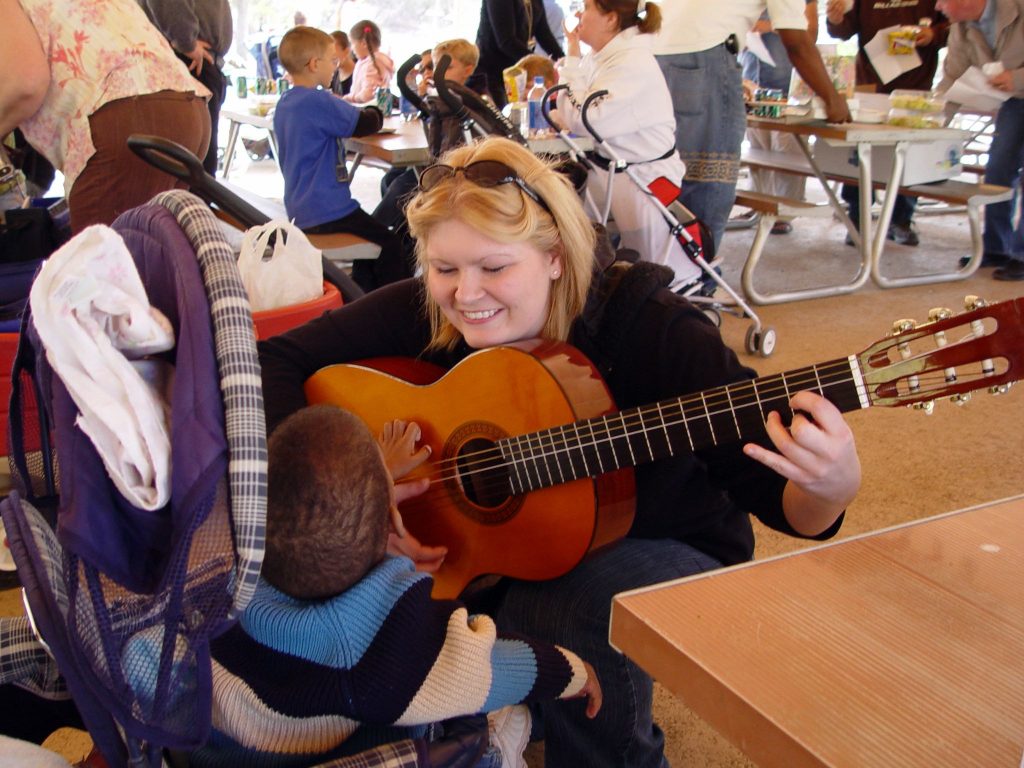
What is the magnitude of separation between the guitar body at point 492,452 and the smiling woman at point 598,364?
0.02m

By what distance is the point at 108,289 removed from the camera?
2.43 ft

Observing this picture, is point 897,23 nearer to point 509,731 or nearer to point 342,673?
point 509,731

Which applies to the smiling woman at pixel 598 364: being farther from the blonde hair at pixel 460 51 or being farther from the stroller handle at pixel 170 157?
the blonde hair at pixel 460 51

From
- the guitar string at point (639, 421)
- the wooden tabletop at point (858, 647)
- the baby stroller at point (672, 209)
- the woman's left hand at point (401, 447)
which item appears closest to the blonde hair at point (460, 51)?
the baby stroller at point (672, 209)

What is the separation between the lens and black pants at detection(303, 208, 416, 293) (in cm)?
345

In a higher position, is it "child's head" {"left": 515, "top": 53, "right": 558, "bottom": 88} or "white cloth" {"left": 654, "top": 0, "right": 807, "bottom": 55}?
"white cloth" {"left": 654, "top": 0, "right": 807, "bottom": 55}

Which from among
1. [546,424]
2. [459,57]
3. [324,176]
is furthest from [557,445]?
[459,57]

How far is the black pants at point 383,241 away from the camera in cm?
345

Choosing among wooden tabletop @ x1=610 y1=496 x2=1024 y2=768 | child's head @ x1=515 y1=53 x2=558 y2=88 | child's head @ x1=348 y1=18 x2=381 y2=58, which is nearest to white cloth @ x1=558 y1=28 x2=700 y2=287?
child's head @ x1=515 y1=53 x2=558 y2=88

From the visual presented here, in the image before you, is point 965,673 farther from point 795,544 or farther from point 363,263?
point 363,263

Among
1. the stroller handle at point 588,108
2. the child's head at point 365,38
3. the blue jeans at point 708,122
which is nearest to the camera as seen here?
the stroller handle at point 588,108

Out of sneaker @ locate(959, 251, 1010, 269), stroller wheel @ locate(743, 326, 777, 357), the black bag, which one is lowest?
sneaker @ locate(959, 251, 1010, 269)

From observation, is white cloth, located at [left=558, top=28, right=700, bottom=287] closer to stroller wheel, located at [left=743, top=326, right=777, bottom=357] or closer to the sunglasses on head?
stroller wheel, located at [left=743, top=326, right=777, bottom=357]

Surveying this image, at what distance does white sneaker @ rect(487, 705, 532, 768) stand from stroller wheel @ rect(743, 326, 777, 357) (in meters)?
2.55
